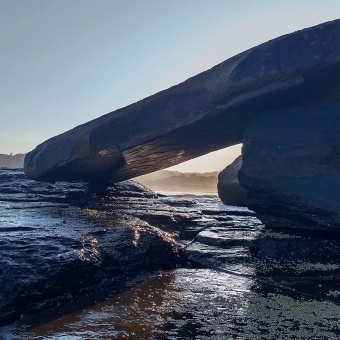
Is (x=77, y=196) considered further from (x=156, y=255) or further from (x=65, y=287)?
(x=65, y=287)

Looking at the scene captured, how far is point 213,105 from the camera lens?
4.23 meters

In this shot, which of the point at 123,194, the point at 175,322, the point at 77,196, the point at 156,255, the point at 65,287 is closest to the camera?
the point at 175,322

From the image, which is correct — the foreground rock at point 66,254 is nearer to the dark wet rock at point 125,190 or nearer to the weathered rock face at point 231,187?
the dark wet rock at point 125,190

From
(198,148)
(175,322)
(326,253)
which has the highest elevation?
(198,148)

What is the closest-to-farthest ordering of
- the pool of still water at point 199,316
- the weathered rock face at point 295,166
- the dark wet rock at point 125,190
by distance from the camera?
the pool of still water at point 199,316
the weathered rock face at point 295,166
the dark wet rock at point 125,190

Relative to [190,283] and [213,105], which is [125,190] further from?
[190,283]

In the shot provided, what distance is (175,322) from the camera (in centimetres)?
206

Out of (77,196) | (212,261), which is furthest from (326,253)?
(77,196)

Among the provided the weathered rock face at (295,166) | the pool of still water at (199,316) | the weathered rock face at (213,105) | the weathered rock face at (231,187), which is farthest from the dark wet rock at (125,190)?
the pool of still water at (199,316)

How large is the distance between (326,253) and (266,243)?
23.4 inches

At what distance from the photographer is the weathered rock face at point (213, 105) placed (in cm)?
383

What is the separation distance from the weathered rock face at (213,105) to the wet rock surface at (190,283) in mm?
1062

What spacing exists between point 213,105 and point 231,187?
493cm

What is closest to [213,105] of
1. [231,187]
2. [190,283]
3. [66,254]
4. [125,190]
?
[190,283]
